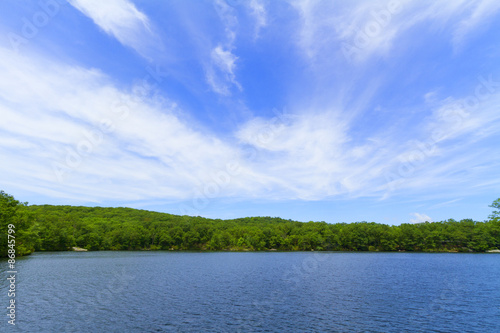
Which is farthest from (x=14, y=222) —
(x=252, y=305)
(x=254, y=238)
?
(x=254, y=238)

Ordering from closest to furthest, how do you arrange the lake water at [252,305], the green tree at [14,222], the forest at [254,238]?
the lake water at [252,305], the green tree at [14,222], the forest at [254,238]

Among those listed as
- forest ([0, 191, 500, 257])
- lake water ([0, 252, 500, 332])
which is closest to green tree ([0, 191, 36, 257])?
lake water ([0, 252, 500, 332])

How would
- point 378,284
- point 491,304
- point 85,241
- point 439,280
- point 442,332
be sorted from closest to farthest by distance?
point 442,332 → point 491,304 → point 378,284 → point 439,280 → point 85,241

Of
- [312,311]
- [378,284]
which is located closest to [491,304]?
[378,284]

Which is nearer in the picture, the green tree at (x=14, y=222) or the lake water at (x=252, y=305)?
the lake water at (x=252, y=305)

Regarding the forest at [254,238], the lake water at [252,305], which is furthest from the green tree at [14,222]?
the forest at [254,238]

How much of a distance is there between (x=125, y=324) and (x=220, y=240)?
163700mm

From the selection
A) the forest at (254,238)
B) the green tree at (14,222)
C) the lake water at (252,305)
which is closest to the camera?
the lake water at (252,305)

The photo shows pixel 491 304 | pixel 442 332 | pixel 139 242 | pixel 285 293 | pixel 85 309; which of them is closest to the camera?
pixel 442 332

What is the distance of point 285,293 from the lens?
148 ft

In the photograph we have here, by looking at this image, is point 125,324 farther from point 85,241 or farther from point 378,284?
point 85,241

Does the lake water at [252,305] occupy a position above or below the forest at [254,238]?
below

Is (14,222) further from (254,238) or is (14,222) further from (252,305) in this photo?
(254,238)

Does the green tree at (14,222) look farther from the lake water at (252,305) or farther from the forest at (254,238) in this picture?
the forest at (254,238)
